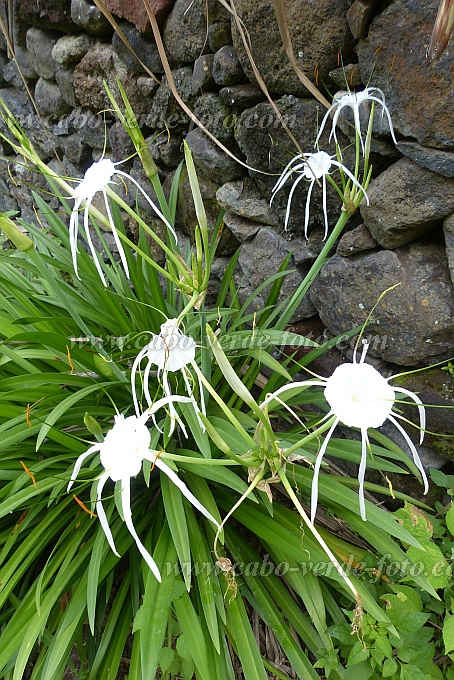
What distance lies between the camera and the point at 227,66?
133cm

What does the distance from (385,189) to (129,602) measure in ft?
3.77

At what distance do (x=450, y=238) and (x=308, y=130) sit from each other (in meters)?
0.47

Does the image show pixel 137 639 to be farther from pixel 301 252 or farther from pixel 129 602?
pixel 301 252

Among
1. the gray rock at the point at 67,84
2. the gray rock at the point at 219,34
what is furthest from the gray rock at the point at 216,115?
the gray rock at the point at 67,84

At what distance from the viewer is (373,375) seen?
55 cm

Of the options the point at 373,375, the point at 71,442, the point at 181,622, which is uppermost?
the point at 373,375

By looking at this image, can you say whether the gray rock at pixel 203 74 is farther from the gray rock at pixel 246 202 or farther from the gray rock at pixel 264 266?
the gray rock at pixel 264 266

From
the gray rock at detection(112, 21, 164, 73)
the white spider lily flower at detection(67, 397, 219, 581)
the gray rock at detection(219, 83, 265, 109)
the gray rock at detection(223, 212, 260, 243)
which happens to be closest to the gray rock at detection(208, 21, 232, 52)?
the gray rock at detection(219, 83, 265, 109)

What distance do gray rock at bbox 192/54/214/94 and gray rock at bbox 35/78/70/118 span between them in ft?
2.99

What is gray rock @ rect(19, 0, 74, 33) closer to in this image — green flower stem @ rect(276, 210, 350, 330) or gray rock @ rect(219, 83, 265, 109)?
gray rock @ rect(219, 83, 265, 109)

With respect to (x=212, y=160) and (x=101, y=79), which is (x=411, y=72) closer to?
(x=212, y=160)

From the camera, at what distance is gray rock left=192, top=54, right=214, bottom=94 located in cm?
140

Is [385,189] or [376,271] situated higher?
[385,189]

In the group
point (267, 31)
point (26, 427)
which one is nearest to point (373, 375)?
point (26, 427)
